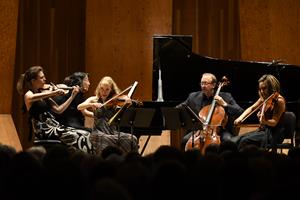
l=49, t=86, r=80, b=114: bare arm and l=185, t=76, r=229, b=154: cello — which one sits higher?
l=49, t=86, r=80, b=114: bare arm

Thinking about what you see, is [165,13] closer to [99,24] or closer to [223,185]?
[99,24]

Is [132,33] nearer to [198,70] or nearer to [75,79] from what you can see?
[198,70]

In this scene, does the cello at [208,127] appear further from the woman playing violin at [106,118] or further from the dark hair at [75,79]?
the dark hair at [75,79]

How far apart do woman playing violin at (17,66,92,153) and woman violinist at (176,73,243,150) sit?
114cm

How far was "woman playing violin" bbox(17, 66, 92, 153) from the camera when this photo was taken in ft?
19.4

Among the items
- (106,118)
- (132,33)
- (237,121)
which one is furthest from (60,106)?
(132,33)

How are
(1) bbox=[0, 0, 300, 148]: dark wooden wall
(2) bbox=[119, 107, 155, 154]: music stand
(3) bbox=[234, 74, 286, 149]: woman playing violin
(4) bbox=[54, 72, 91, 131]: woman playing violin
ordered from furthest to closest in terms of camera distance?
(1) bbox=[0, 0, 300, 148]: dark wooden wall → (4) bbox=[54, 72, 91, 131]: woman playing violin → (3) bbox=[234, 74, 286, 149]: woman playing violin → (2) bbox=[119, 107, 155, 154]: music stand

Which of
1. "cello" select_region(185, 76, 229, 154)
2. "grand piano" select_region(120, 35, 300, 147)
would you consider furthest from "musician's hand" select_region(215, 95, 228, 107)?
"grand piano" select_region(120, 35, 300, 147)

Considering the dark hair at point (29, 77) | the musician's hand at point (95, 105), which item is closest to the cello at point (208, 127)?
the musician's hand at point (95, 105)

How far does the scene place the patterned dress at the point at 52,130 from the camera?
5.93 meters

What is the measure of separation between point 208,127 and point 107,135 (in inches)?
43.6

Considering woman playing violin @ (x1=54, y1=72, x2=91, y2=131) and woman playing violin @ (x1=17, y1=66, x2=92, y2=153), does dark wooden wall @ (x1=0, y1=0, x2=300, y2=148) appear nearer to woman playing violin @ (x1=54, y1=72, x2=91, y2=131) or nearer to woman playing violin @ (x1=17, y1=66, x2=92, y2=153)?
woman playing violin @ (x1=54, y1=72, x2=91, y2=131)

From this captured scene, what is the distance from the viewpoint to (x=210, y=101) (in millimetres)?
6465

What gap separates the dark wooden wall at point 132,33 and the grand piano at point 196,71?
151cm
